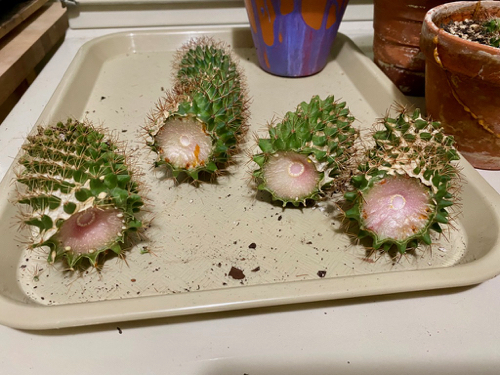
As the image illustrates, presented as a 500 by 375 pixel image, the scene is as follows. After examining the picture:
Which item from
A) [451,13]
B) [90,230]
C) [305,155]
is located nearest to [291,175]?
[305,155]

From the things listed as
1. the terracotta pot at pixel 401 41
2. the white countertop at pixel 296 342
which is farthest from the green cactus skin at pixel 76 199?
the terracotta pot at pixel 401 41

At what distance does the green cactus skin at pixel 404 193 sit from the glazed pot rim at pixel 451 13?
185mm

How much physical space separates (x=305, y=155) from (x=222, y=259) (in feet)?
0.75

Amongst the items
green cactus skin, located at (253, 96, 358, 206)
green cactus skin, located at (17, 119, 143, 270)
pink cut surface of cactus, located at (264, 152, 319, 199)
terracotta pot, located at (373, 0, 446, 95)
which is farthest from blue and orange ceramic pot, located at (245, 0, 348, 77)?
green cactus skin, located at (17, 119, 143, 270)

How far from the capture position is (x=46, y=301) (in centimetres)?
57

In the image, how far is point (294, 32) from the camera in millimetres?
1076

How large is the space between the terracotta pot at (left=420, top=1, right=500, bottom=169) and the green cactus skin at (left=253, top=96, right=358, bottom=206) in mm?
220

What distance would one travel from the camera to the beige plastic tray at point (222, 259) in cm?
52

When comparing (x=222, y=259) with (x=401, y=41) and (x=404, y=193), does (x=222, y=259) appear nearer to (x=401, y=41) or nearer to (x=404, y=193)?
(x=404, y=193)

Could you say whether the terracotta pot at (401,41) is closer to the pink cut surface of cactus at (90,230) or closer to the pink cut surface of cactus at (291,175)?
the pink cut surface of cactus at (291,175)

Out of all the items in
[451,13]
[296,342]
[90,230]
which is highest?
[451,13]

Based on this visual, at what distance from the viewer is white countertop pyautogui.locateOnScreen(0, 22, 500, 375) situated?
50 centimetres

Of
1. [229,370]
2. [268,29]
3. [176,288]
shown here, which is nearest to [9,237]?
[176,288]

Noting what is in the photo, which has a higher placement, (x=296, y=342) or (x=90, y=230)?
(x=90, y=230)
